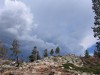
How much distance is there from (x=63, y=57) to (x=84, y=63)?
23.2ft

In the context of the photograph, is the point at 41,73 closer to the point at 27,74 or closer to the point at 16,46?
the point at 27,74

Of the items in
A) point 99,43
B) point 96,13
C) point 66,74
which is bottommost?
point 66,74

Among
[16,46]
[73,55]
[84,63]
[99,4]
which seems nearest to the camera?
[99,4]

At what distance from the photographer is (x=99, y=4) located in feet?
189

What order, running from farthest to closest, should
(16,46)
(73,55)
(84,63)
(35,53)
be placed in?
(35,53) < (16,46) < (73,55) < (84,63)

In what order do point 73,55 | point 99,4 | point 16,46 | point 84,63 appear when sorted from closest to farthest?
point 99,4, point 84,63, point 73,55, point 16,46

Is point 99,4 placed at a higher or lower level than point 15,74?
Result: higher

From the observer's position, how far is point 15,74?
202 feet

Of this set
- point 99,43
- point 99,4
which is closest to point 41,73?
point 99,43

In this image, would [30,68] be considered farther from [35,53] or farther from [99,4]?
[35,53]

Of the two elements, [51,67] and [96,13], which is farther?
[51,67]

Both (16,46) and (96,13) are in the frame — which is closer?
(96,13)

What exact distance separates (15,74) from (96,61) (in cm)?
3697

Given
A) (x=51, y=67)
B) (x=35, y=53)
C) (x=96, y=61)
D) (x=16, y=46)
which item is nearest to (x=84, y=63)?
(x=96, y=61)
